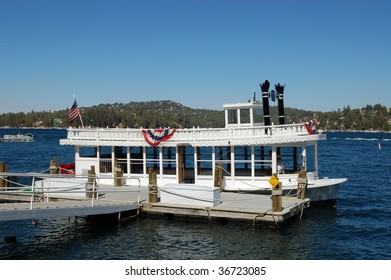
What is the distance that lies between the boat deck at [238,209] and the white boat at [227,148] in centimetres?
110

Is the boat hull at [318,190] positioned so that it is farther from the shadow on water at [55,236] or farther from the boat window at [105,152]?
the boat window at [105,152]

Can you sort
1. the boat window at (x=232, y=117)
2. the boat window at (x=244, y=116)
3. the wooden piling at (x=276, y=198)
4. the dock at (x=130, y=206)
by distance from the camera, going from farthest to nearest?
the boat window at (x=232, y=117) → the boat window at (x=244, y=116) → the wooden piling at (x=276, y=198) → the dock at (x=130, y=206)

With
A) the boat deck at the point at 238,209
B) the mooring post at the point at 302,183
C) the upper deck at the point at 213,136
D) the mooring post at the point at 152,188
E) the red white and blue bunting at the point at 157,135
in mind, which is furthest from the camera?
the red white and blue bunting at the point at 157,135

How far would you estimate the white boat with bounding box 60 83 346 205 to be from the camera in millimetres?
24109

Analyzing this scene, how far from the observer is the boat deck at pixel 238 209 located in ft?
65.3

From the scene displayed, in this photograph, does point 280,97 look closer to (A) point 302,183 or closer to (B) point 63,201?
(A) point 302,183

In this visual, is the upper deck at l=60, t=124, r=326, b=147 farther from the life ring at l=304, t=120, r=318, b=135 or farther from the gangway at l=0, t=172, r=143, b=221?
the gangway at l=0, t=172, r=143, b=221

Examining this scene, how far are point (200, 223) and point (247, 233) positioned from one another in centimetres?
265

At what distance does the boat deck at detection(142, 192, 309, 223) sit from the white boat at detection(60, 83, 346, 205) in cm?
110

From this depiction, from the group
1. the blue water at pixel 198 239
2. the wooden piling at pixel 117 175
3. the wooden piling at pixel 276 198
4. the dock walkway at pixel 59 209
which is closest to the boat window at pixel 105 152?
the wooden piling at pixel 117 175

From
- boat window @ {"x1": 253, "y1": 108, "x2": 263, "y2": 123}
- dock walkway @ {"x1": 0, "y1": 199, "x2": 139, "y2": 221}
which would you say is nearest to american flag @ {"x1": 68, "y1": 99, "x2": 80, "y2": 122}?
dock walkway @ {"x1": 0, "y1": 199, "x2": 139, "y2": 221}

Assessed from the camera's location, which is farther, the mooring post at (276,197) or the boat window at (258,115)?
the boat window at (258,115)

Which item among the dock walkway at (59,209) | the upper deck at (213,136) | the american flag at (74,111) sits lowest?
the dock walkway at (59,209)

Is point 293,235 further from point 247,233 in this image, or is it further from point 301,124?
point 301,124
